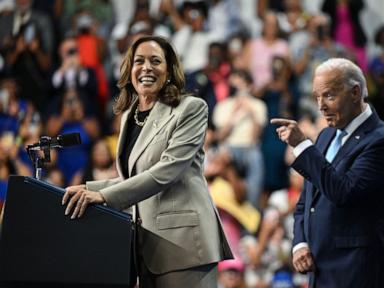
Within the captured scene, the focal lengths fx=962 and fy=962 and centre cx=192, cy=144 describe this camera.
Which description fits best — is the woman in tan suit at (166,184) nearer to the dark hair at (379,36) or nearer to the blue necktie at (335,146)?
the blue necktie at (335,146)

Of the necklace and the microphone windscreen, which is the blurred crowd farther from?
the microphone windscreen

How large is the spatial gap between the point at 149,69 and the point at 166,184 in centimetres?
47

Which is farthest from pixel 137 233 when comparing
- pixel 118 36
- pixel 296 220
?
pixel 118 36

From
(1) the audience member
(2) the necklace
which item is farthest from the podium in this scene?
(1) the audience member

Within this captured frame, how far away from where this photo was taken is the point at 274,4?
9.74m

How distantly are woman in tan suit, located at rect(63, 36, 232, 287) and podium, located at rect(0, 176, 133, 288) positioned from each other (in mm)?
185

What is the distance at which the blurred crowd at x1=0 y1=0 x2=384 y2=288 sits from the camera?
8.21 metres

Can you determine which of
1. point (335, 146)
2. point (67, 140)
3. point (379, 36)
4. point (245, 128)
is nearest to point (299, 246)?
point (335, 146)

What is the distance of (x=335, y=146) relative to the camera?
398cm

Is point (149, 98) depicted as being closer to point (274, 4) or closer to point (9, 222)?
point (9, 222)

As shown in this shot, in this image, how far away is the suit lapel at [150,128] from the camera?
3.70 meters

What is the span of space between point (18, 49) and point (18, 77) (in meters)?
0.31

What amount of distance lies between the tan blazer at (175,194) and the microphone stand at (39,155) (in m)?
0.23

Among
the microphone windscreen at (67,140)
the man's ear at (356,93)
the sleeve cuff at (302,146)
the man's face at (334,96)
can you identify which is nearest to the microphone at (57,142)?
the microphone windscreen at (67,140)
